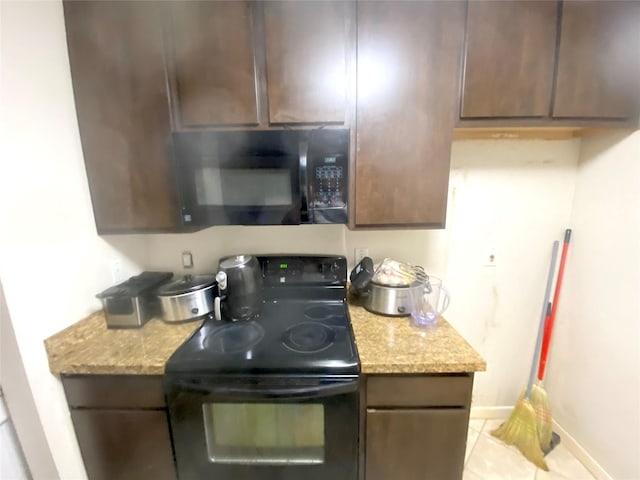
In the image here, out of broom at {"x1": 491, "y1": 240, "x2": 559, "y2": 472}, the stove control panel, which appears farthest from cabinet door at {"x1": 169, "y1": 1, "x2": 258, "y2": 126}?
broom at {"x1": 491, "y1": 240, "x2": 559, "y2": 472}

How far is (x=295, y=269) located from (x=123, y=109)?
3.39 ft

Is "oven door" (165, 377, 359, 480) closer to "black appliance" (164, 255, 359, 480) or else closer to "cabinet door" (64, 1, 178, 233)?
"black appliance" (164, 255, 359, 480)

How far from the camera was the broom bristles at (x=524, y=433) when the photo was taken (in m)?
1.58

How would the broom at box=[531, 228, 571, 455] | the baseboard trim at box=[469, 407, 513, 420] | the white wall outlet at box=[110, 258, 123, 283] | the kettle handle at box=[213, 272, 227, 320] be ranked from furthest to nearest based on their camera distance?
the baseboard trim at box=[469, 407, 513, 420] < the broom at box=[531, 228, 571, 455] < the white wall outlet at box=[110, 258, 123, 283] < the kettle handle at box=[213, 272, 227, 320]

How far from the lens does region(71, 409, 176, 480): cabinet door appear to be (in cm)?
109

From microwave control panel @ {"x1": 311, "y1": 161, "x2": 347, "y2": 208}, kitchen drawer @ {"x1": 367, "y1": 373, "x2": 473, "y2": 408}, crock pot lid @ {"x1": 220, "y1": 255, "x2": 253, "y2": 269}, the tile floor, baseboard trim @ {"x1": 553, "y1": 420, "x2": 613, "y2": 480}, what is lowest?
the tile floor

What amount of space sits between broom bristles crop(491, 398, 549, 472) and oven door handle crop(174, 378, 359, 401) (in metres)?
1.33

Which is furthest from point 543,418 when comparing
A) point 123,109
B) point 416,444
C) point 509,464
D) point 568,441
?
point 123,109

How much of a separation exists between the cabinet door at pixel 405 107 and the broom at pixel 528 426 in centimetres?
102

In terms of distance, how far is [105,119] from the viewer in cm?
117

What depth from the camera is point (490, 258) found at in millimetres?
1650

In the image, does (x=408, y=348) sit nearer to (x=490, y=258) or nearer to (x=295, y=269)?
(x=295, y=269)

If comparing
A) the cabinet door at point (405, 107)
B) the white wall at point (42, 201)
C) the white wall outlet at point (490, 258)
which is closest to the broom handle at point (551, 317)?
the white wall outlet at point (490, 258)

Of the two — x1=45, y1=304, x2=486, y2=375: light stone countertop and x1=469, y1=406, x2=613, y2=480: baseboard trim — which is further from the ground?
x1=45, y1=304, x2=486, y2=375: light stone countertop
